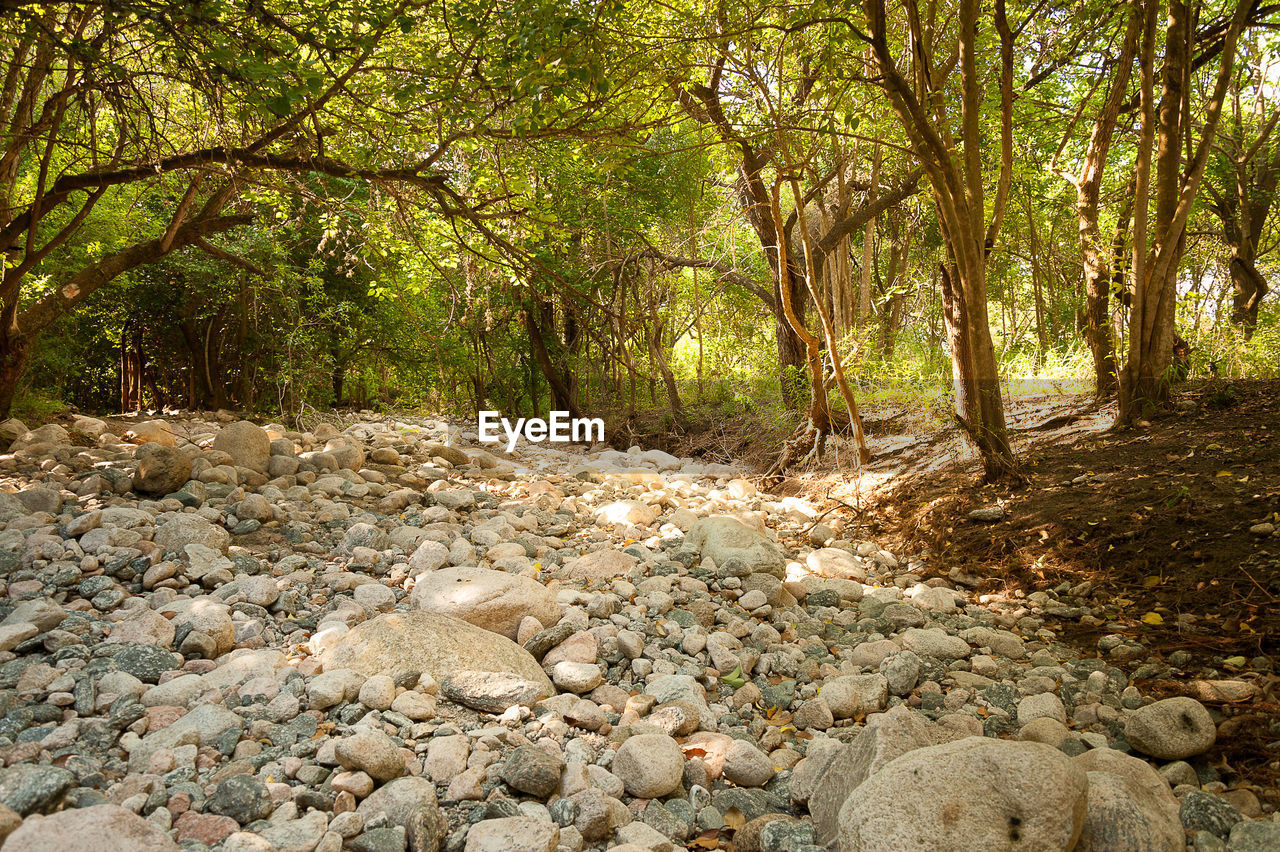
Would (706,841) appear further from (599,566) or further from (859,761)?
(599,566)

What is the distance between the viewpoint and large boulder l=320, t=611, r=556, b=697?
2.57 meters

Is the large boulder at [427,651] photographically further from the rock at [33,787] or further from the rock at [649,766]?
the rock at [33,787]

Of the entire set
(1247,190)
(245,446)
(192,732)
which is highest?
(1247,190)

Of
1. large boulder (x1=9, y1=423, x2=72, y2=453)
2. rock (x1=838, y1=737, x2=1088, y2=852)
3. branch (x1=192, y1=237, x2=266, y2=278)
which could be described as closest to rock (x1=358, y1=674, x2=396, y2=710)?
rock (x1=838, y1=737, x2=1088, y2=852)

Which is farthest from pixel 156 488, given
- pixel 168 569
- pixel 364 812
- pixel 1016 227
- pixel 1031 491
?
pixel 1016 227

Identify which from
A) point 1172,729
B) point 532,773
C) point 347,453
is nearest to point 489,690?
point 532,773

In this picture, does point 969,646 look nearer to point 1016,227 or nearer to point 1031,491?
point 1031,491

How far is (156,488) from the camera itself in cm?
420

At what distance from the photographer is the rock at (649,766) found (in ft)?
6.97

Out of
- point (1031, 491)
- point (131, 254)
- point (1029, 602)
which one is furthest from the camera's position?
point (131, 254)

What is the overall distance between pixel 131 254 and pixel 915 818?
6.73 m

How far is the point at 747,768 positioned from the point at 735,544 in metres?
2.03

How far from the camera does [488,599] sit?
10.3 ft

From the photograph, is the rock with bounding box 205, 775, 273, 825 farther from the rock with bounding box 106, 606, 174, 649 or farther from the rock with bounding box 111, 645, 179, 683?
the rock with bounding box 106, 606, 174, 649
